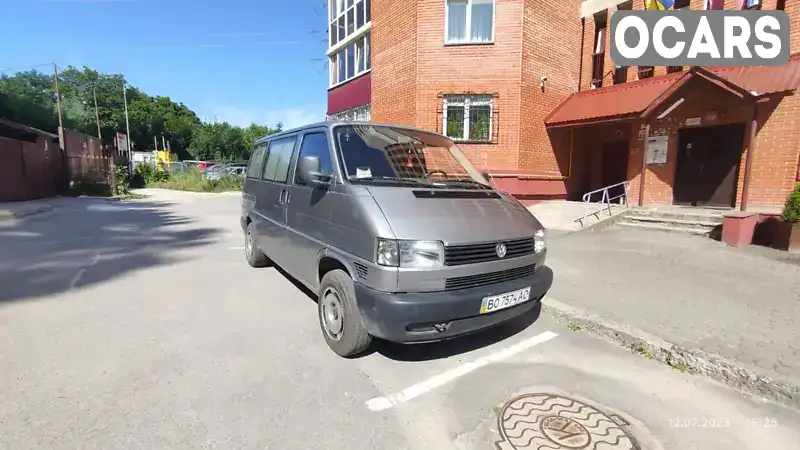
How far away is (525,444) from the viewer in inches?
91.7

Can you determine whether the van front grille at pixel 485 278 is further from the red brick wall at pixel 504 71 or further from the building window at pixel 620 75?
the building window at pixel 620 75

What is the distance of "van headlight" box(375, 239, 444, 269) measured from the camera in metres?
2.83

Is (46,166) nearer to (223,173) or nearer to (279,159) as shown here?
(223,173)

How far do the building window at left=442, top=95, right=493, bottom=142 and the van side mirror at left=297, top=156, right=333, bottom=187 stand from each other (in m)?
9.23

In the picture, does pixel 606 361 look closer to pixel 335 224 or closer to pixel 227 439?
pixel 335 224

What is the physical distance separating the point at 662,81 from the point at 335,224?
1191 cm

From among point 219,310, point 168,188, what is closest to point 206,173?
point 168,188

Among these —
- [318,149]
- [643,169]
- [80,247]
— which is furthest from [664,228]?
[80,247]

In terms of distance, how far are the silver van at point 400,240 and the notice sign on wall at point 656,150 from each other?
990cm

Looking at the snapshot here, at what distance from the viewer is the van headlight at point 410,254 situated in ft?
9.27

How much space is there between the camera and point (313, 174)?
146 inches

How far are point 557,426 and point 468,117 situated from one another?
1137 centimetres

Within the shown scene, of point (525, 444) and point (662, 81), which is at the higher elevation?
point (662, 81)

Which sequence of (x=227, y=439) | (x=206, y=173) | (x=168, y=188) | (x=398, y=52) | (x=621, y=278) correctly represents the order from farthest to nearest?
(x=206, y=173), (x=168, y=188), (x=398, y=52), (x=621, y=278), (x=227, y=439)
